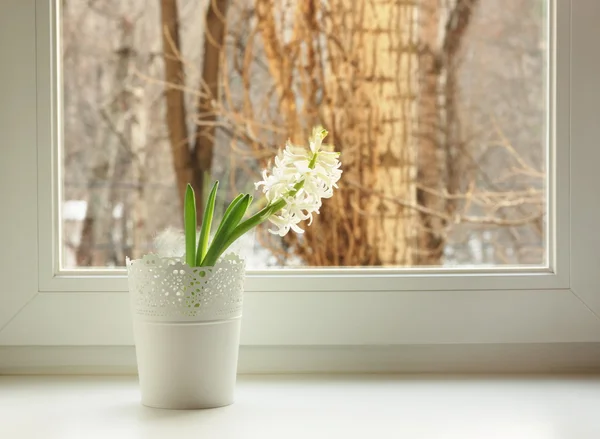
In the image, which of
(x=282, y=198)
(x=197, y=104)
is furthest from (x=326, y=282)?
(x=197, y=104)

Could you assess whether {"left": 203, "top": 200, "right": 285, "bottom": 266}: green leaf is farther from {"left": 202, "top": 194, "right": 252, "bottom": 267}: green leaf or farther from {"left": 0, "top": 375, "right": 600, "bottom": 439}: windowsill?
{"left": 0, "top": 375, "right": 600, "bottom": 439}: windowsill

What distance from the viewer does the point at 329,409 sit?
0.91m

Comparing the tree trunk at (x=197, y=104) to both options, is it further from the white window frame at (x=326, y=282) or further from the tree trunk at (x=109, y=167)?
the white window frame at (x=326, y=282)

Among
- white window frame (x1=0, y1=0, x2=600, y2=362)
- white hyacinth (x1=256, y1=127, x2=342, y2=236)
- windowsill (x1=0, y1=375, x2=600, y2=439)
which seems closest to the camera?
windowsill (x1=0, y1=375, x2=600, y2=439)

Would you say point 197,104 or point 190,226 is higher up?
point 197,104

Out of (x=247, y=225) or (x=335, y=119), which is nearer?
(x=247, y=225)

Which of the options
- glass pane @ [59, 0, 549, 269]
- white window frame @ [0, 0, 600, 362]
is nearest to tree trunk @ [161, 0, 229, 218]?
glass pane @ [59, 0, 549, 269]

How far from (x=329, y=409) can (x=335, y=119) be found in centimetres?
46

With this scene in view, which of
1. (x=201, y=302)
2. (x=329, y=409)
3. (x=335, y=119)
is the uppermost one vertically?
(x=335, y=119)

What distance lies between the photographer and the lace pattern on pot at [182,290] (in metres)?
0.91

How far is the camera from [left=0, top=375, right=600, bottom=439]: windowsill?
0.82 metres

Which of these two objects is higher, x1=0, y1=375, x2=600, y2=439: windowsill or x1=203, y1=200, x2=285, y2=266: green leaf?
x1=203, y1=200, x2=285, y2=266: green leaf

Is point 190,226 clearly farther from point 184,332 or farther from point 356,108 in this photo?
point 356,108

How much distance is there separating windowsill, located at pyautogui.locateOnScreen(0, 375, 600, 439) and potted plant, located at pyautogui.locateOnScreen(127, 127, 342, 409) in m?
0.03
